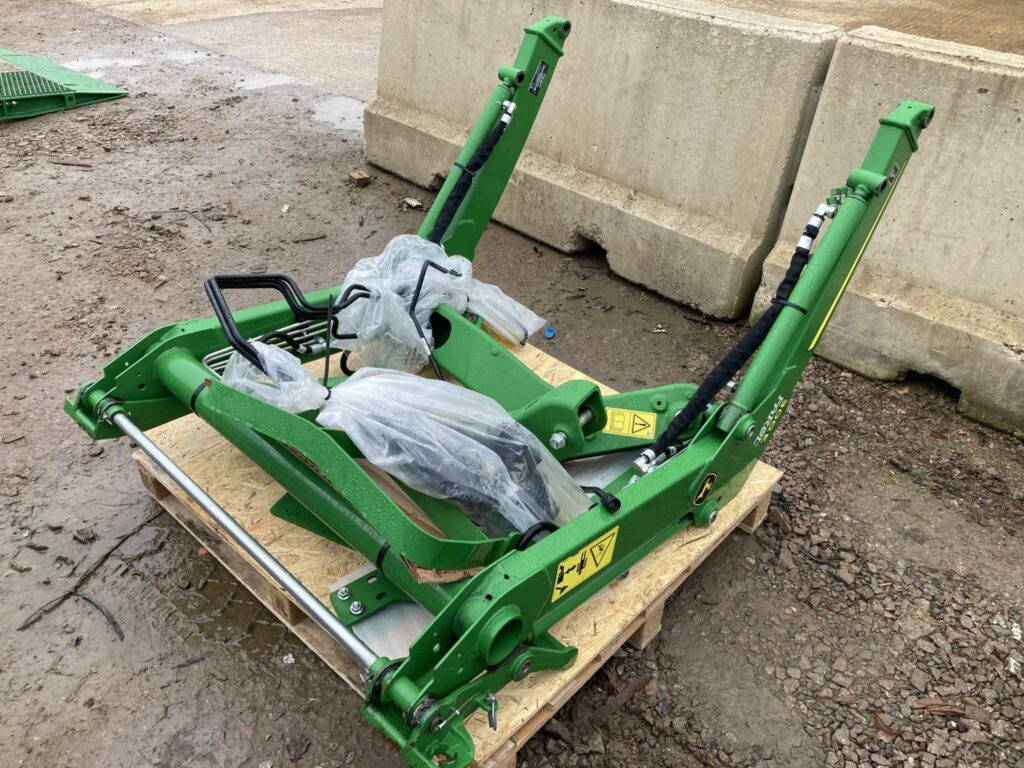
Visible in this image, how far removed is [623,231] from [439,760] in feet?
10.2

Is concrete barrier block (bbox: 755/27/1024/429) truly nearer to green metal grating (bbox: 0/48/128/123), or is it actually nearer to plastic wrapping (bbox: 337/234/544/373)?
plastic wrapping (bbox: 337/234/544/373)

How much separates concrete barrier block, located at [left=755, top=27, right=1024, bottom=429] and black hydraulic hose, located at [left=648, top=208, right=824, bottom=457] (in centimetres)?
142

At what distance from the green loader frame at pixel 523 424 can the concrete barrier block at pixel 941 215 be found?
107 cm

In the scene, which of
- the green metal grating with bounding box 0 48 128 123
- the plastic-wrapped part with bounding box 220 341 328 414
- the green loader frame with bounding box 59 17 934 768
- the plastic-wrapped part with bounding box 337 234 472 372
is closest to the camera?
the green loader frame with bounding box 59 17 934 768

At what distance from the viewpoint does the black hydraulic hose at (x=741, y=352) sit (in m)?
2.31

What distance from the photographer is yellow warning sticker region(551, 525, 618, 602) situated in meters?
2.08

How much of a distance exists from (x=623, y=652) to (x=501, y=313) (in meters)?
1.41

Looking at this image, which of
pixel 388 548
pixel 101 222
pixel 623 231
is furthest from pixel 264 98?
pixel 388 548

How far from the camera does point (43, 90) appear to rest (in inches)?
255

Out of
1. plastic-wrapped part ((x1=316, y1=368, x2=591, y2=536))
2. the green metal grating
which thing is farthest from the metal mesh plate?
plastic-wrapped part ((x1=316, y1=368, x2=591, y2=536))

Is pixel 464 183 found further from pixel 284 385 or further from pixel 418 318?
pixel 284 385

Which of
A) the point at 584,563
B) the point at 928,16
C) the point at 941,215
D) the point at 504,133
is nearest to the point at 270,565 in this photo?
the point at 584,563

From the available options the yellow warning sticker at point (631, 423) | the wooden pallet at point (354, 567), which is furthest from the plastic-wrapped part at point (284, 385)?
the yellow warning sticker at point (631, 423)

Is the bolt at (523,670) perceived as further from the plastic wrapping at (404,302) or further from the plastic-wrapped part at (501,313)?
the plastic-wrapped part at (501,313)
